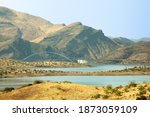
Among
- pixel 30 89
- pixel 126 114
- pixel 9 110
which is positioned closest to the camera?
pixel 126 114

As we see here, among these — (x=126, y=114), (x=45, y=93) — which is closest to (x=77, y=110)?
(x=126, y=114)

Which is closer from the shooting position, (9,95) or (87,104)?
(87,104)

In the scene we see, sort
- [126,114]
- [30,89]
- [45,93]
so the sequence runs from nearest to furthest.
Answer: [126,114]
[45,93]
[30,89]

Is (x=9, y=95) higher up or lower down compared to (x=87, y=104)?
lower down

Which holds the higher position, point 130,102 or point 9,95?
point 130,102

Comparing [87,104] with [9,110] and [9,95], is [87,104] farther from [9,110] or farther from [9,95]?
[9,95]

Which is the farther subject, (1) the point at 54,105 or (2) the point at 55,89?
(2) the point at 55,89

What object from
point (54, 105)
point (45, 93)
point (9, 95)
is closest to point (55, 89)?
point (45, 93)

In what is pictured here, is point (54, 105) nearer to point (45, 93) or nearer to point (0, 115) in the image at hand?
point (0, 115)

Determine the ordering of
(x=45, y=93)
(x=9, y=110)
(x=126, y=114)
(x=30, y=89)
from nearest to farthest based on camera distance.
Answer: (x=126, y=114) < (x=9, y=110) < (x=45, y=93) < (x=30, y=89)
